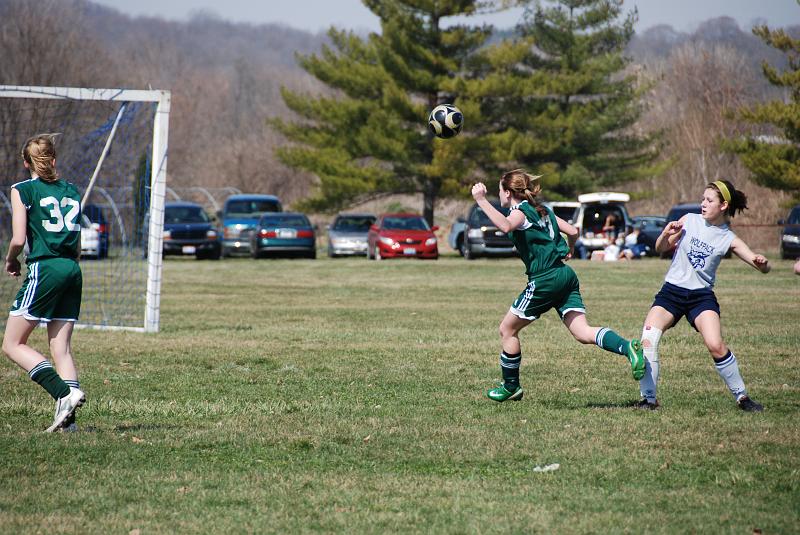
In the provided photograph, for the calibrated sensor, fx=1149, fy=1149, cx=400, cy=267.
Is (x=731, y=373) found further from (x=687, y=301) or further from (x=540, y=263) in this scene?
(x=540, y=263)

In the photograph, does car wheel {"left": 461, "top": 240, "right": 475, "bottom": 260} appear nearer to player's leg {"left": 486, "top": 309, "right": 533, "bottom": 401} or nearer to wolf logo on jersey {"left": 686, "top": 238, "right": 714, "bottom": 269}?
player's leg {"left": 486, "top": 309, "right": 533, "bottom": 401}

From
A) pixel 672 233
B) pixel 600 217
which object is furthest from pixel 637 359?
pixel 600 217

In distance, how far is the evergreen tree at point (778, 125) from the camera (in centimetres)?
3797

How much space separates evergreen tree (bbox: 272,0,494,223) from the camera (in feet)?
152

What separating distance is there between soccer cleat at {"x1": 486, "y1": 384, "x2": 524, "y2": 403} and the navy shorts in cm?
132

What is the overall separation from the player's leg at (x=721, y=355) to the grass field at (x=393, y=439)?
7.3 inches

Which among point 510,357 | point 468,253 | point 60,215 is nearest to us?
point 60,215

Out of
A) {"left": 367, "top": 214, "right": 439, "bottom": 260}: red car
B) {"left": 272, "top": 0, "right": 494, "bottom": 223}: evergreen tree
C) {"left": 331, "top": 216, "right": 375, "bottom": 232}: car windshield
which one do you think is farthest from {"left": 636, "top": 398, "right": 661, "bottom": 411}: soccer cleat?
{"left": 272, "top": 0, "right": 494, "bottom": 223}: evergreen tree

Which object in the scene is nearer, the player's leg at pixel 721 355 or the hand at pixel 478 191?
the hand at pixel 478 191

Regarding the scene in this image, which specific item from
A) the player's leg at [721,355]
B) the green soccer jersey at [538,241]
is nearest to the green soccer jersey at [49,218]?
the green soccer jersey at [538,241]

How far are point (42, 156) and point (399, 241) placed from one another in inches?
1110

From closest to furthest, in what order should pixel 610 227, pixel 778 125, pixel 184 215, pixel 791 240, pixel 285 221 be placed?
pixel 791 240 < pixel 610 227 < pixel 184 215 < pixel 285 221 < pixel 778 125

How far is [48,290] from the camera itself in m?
7.33

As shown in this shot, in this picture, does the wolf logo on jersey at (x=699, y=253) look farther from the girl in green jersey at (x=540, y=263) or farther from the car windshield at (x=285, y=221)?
the car windshield at (x=285, y=221)
